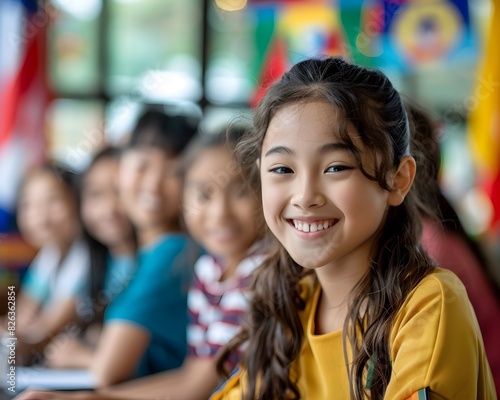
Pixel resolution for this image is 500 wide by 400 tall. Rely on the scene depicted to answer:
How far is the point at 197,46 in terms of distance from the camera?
3541 millimetres

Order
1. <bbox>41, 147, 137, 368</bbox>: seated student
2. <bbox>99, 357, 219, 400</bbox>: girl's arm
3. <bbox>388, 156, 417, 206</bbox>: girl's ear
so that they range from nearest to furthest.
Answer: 1. <bbox>388, 156, 417, 206</bbox>: girl's ear
2. <bbox>99, 357, 219, 400</bbox>: girl's arm
3. <bbox>41, 147, 137, 368</bbox>: seated student

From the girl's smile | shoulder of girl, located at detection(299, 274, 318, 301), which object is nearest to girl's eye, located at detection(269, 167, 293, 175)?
the girl's smile

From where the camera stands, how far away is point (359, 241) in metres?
0.87

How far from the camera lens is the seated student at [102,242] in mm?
2105

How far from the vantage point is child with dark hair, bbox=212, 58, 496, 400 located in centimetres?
79

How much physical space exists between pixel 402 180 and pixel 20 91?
2.80 metres

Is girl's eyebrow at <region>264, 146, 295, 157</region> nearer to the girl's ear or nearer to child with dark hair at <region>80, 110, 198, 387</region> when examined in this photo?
the girl's ear

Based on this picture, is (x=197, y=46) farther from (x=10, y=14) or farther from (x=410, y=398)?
(x=410, y=398)

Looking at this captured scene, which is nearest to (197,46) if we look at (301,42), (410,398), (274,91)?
(301,42)

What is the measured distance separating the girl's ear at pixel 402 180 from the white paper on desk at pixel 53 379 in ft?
3.15

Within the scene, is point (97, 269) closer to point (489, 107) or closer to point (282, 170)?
point (282, 170)

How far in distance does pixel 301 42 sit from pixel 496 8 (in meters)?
0.89

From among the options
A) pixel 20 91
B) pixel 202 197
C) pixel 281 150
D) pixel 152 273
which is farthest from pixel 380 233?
pixel 20 91

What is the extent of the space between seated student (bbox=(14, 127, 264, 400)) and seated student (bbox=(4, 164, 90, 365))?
728 mm
